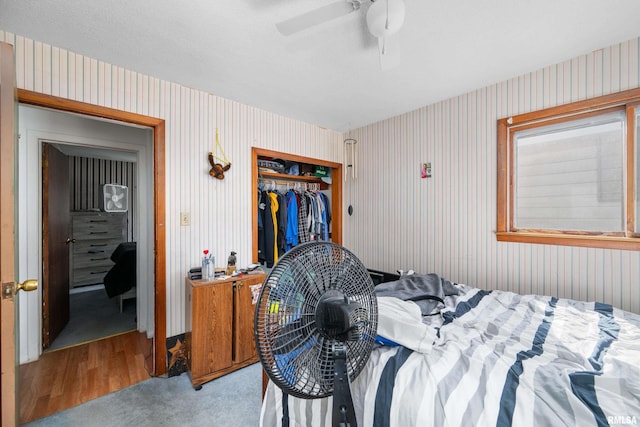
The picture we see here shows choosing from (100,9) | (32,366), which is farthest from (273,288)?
(32,366)

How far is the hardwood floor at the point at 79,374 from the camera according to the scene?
63.2 inches

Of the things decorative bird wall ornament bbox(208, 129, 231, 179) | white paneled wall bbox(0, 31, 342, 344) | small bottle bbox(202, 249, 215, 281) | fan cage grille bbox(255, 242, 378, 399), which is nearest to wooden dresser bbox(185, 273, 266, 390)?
small bottle bbox(202, 249, 215, 281)

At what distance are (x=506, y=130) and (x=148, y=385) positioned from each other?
10.5ft

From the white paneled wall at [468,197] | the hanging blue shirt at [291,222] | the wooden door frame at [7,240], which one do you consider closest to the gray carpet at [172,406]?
the wooden door frame at [7,240]

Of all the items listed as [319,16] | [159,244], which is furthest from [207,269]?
[319,16]

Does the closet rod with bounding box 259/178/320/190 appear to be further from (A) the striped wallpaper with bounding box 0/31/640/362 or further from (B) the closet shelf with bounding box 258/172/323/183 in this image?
(A) the striped wallpaper with bounding box 0/31/640/362

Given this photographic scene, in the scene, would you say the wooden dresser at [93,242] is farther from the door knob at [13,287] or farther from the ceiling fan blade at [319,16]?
the ceiling fan blade at [319,16]

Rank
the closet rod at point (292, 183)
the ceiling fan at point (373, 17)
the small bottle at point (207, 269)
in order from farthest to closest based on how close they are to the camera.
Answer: the closet rod at point (292, 183), the small bottle at point (207, 269), the ceiling fan at point (373, 17)

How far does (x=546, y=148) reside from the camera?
6.24ft

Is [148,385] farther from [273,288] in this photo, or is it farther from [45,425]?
[273,288]

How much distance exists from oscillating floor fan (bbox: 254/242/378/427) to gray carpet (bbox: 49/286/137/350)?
9.24 ft

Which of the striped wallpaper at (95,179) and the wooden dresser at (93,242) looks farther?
the striped wallpaper at (95,179)

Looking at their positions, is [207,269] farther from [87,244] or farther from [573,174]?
[87,244]

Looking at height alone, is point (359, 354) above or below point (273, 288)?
below
